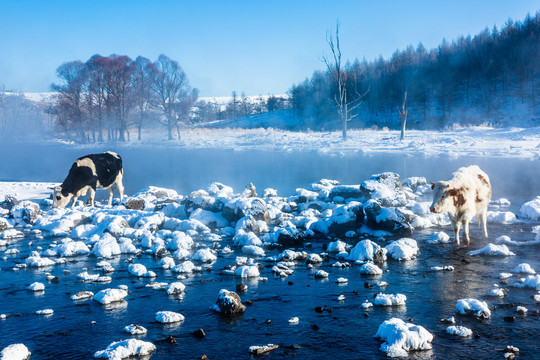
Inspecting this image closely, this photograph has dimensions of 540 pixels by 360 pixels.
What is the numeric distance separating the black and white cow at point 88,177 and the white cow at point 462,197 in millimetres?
10766

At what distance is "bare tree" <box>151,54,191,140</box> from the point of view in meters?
57.0

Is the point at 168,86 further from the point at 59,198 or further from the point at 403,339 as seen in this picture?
the point at 403,339

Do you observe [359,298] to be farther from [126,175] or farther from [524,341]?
[126,175]

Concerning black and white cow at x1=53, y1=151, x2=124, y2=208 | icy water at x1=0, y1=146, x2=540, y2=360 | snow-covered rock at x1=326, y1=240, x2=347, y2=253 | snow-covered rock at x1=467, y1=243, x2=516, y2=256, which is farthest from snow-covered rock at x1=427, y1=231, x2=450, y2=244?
black and white cow at x1=53, y1=151, x2=124, y2=208

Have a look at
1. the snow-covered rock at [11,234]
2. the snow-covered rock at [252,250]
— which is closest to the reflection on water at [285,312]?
the snow-covered rock at [252,250]

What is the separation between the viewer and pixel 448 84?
78.8 metres

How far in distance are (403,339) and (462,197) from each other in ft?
15.9

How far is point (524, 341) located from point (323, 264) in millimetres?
3434

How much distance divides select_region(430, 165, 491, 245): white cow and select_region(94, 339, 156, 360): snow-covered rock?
5.76 meters

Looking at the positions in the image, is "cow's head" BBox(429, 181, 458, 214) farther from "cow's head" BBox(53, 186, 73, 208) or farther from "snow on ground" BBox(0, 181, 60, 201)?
"snow on ground" BBox(0, 181, 60, 201)

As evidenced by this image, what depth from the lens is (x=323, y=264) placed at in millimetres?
7352

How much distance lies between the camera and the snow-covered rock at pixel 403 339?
13.7ft

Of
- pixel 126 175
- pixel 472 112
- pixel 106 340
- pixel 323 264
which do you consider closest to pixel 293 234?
pixel 323 264

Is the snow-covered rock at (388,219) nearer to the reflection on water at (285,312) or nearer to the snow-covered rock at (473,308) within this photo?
the reflection on water at (285,312)
